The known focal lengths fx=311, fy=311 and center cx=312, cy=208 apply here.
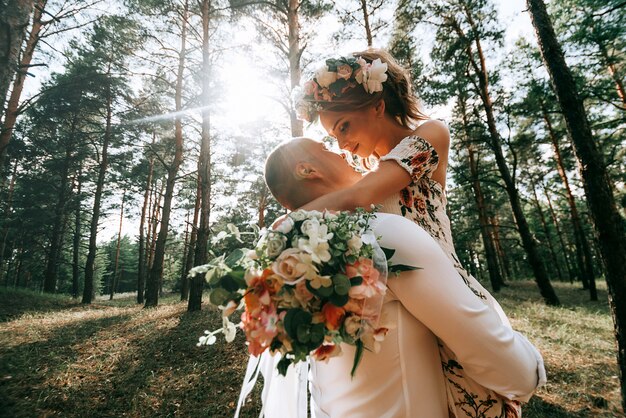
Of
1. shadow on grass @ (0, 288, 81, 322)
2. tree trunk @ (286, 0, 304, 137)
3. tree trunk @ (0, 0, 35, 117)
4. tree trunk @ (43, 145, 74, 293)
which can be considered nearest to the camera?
tree trunk @ (0, 0, 35, 117)

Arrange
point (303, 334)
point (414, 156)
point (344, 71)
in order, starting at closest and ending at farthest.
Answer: point (303, 334)
point (414, 156)
point (344, 71)

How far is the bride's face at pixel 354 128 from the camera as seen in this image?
6.92 feet

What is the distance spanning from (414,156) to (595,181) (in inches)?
150

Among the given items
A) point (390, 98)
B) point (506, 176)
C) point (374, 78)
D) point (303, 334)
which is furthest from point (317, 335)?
point (506, 176)

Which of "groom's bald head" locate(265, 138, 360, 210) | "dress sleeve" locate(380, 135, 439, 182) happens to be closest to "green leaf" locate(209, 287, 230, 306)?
"groom's bald head" locate(265, 138, 360, 210)

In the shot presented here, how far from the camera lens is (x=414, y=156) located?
1.75 meters

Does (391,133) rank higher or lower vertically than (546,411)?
higher

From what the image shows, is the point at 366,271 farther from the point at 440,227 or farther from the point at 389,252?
the point at 440,227

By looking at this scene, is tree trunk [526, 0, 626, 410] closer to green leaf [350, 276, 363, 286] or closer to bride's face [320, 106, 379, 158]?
bride's face [320, 106, 379, 158]

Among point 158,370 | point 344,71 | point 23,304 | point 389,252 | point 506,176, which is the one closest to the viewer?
point 389,252

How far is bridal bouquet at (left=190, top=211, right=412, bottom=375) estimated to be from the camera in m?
1.00

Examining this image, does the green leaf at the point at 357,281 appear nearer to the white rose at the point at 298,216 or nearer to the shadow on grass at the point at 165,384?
the white rose at the point at 298,216

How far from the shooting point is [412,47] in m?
12.0

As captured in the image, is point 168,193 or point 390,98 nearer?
point 390,98
